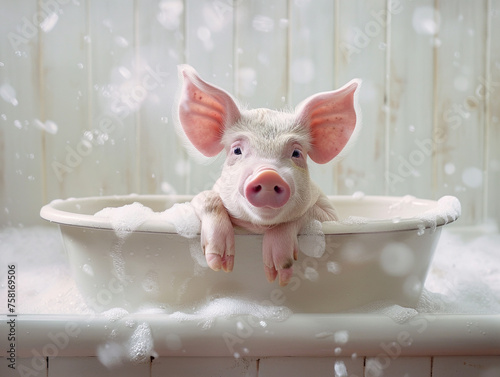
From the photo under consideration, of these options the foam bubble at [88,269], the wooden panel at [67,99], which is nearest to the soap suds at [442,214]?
the foam bubble at [88,269]

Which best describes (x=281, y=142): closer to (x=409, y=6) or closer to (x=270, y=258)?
(x=270, y=258)

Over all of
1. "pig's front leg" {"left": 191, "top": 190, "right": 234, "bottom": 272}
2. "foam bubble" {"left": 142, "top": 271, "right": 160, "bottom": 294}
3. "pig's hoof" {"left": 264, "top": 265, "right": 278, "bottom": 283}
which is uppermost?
"pig's front leg" {"left": 191, "top": 190, "right": 234, "bottom": 272}

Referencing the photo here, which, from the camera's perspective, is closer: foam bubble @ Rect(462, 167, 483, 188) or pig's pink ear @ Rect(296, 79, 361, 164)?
pig's pink ear @ Rect(296, 79, 361, 164)

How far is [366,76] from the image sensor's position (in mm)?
1415

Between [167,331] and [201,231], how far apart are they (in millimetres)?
145

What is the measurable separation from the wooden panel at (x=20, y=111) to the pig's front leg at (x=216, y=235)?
894 millimetres

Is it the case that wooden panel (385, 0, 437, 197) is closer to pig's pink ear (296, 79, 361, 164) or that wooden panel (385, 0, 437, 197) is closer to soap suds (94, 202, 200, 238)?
pig's pink ear (296, 79, 361, 164)

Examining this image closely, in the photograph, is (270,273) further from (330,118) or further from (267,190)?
(330,118)

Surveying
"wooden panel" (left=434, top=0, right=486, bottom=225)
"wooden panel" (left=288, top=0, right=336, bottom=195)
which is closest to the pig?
"wooden panel" (left=288, top=0, right=336, bottom=195)

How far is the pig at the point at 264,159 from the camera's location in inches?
24.9

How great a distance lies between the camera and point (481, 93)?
1460 millimetres

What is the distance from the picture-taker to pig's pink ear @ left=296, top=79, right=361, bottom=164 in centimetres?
77

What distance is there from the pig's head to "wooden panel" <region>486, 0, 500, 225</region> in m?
0.87

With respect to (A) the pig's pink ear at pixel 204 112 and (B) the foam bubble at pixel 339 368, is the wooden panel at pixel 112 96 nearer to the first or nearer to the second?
(A) the pig's pink ear at pixel 204 112
